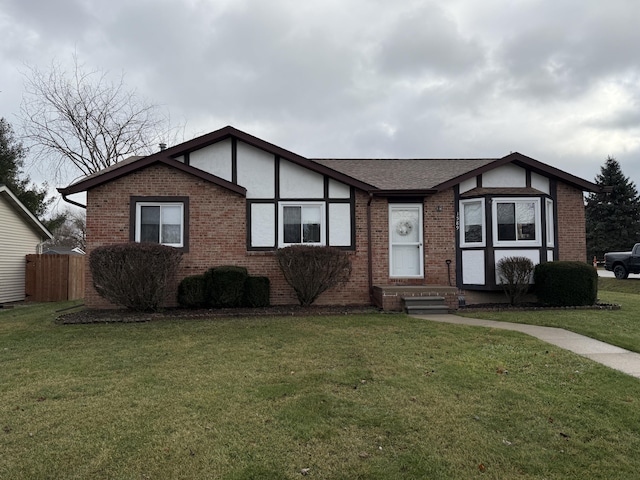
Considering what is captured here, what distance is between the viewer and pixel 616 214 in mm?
37656

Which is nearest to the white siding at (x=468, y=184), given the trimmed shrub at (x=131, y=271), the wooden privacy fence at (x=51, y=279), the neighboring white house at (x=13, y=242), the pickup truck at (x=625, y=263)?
the trimmed shrub at (x=131, y=271)

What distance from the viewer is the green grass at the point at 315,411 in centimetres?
267

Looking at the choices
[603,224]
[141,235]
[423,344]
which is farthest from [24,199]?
[603,224]

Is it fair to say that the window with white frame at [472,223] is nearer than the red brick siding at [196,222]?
No

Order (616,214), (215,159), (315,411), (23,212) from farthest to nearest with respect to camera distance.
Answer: (616,214) → (23,212) → (215,159) → (315,411)

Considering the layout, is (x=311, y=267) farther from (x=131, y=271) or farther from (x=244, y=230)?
(x=131, y=271)

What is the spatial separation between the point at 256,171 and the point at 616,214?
40.5 metres

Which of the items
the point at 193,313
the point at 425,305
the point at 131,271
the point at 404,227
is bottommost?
the point at 193,313

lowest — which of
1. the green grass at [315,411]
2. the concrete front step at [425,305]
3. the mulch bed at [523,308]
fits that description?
the green grass at [315,411]

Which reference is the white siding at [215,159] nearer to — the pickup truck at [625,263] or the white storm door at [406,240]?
the white storm door at [406,240]

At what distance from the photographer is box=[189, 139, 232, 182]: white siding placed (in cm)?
1042

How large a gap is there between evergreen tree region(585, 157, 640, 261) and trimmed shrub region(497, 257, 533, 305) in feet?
114

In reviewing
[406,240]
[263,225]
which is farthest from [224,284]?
[406,240]

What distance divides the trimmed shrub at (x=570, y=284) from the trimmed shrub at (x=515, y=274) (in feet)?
1.43
